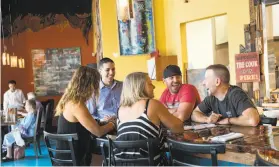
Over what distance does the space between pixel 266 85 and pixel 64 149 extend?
368cm

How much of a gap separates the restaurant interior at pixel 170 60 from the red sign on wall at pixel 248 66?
0.01 meters

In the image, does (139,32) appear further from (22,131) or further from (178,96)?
(178,96)

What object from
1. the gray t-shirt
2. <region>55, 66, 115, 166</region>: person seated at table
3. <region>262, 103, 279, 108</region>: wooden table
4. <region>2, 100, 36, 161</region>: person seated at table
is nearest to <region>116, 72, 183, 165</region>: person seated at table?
<region>55, 66, 115, 166</region>: person seated at table

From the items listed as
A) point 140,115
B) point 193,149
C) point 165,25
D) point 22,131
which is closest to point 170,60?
point 165,25

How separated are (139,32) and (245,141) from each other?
5.26m

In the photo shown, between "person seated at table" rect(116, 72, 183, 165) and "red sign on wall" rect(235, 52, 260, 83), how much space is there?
332 cm

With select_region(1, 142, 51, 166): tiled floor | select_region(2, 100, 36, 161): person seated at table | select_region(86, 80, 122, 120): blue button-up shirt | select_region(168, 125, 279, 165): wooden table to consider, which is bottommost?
select_region(1, 142, 51, 166): tiled floor

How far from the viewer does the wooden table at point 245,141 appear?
193cm

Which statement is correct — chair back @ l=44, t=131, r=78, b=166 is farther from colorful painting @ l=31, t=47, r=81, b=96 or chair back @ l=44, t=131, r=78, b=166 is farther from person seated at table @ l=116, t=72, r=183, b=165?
colorful painting @ l=31, t=47, r=81, b=96

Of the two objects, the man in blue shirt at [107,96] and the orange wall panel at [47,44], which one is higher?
the orange wall panel at [47,44]

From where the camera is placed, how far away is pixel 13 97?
9406mm

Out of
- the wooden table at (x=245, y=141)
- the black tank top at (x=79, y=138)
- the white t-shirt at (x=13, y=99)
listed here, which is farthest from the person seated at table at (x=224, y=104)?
the white t-shirt at (x=13, y=99)

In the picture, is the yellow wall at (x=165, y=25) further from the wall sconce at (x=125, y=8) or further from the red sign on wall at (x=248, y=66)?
the wall sconce at (x=125, y=8)

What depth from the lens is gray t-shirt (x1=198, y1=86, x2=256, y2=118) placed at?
2846mm
